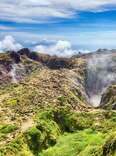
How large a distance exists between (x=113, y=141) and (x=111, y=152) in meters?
5.31

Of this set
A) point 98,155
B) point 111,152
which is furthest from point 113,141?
point 98,155

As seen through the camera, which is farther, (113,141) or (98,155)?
(98,155)

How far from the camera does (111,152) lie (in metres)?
162

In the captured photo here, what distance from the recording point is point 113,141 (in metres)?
166

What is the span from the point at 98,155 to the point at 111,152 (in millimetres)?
24694

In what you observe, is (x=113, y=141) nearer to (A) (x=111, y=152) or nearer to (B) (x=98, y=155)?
(A) (x=111, y=152)

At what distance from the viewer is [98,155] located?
186 m

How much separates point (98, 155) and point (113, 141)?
22225 millimetres

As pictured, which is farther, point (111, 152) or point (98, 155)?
point (98, 155)
